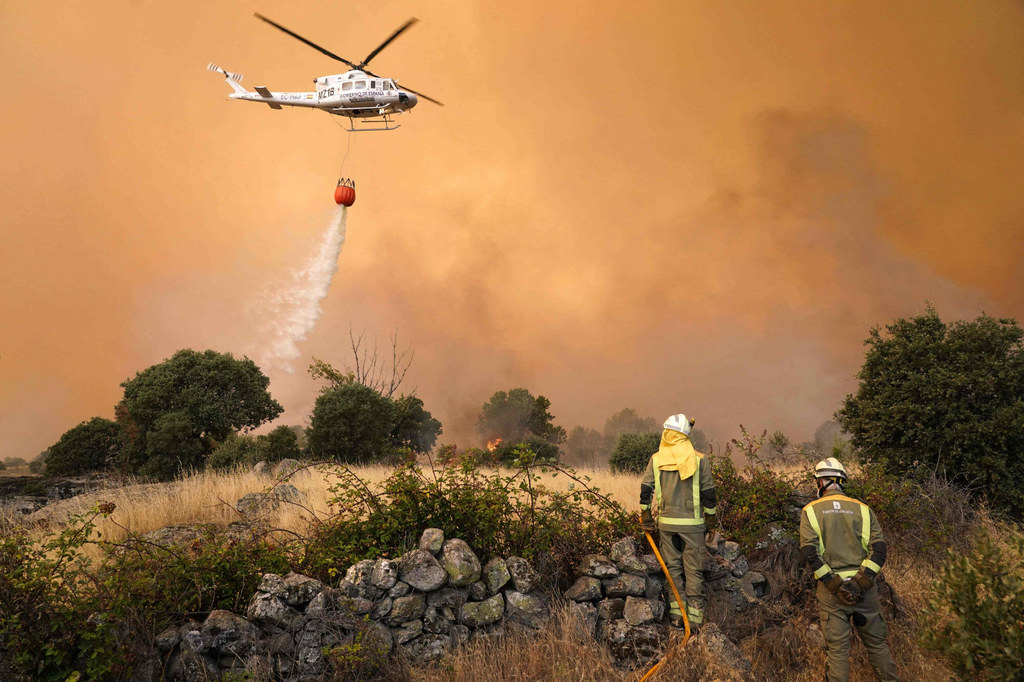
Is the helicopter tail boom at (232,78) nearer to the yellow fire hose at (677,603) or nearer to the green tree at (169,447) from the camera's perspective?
the green tree at (169,447)

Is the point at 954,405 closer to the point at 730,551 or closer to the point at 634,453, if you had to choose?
the point at 730,551

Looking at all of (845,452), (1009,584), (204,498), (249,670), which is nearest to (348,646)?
(249,670)

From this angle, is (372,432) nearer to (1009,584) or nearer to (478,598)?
(478,598)

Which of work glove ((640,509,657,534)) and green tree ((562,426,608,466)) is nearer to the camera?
work glove ((640,509,657,534))

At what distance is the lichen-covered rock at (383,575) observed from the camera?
7.05m

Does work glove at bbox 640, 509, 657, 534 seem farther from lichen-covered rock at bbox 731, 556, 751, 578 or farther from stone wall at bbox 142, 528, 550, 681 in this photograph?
stone wall at bbox 142, 528, 550, 681

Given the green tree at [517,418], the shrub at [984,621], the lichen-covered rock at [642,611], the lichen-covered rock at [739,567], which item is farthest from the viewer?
the green tree at [517,418]

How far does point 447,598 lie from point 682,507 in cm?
333

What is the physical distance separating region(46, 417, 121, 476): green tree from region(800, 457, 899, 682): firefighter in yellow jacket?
27628 mm

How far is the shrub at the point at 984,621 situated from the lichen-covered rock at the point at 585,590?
3630mm

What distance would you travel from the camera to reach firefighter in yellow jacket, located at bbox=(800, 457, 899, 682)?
21.7ft

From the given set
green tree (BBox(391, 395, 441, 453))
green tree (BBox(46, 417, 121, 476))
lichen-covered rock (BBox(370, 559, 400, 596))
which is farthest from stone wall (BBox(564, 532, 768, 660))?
green tree (BBox(46, 417, 121, 476))

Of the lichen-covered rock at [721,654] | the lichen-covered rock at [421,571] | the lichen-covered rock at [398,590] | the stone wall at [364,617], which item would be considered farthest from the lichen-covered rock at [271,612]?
the lichen-covered rock at [721,654]

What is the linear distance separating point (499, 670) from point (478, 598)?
967mm
